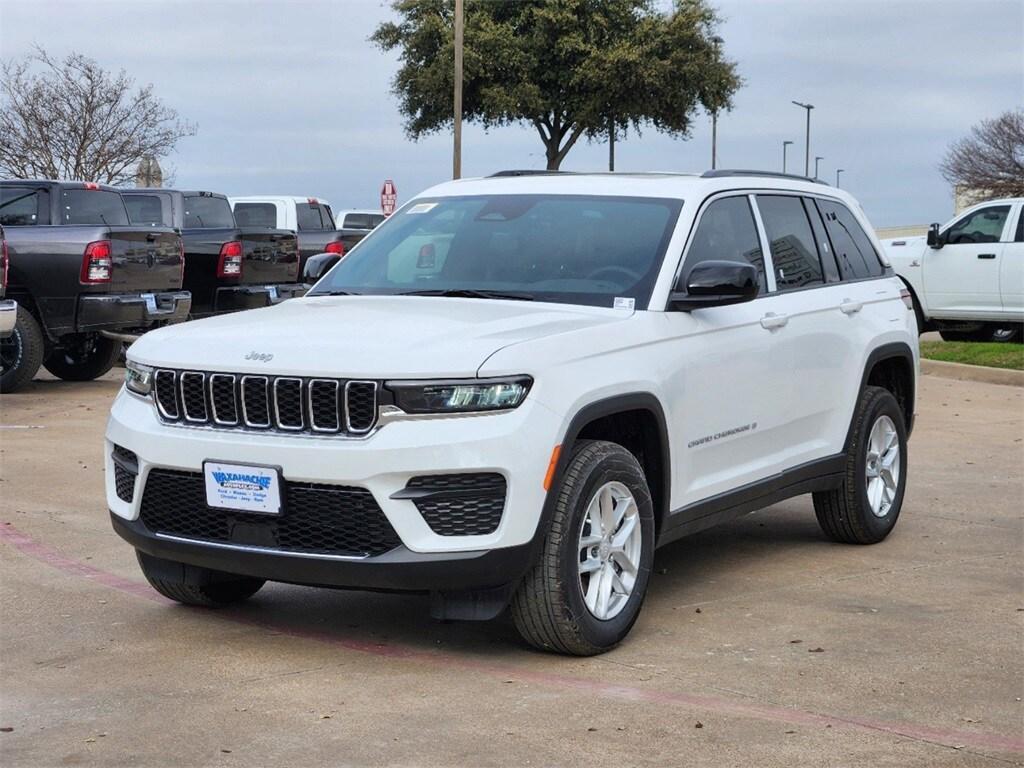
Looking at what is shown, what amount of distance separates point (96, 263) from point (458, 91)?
58.5ft

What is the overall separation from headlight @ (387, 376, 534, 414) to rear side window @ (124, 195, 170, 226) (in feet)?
44.0

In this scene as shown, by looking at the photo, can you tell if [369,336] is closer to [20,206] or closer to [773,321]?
[773,321]

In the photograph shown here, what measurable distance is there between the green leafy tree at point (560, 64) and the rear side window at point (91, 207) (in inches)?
1224

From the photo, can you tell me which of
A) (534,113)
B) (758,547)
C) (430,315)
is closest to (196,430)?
(430,315)

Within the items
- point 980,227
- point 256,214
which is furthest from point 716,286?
point 256,214

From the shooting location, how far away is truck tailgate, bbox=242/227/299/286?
17391mm

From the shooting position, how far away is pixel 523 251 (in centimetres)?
647

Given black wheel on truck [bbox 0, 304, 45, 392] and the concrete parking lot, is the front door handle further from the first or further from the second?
black wheel on truck [bbox 0, 304, 45, 392]

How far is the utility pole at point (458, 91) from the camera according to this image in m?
30.2

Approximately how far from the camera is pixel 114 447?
230 inches

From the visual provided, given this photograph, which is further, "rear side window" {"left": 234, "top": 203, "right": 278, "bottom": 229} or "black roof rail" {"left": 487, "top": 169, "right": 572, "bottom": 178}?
"rear side window" {"left": 234, "top": 203, "right": 278, "bottom": 229}

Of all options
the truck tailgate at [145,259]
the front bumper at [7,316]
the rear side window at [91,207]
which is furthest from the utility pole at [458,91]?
the front bumper at [7,316]

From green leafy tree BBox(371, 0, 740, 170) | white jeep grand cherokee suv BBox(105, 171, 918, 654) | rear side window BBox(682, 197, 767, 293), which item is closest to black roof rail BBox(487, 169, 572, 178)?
white jeep grand cherokee suv BBox(105, 171, 918, 654)

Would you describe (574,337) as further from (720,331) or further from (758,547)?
(758,547)
